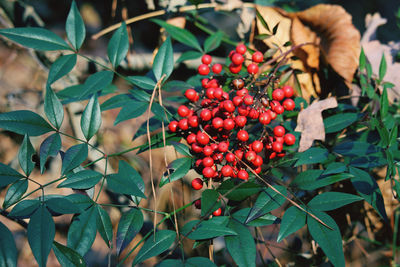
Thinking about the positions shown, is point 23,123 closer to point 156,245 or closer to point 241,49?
point 156,245

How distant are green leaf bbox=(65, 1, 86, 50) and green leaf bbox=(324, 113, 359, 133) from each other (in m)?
0.78

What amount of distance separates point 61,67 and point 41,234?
475mm

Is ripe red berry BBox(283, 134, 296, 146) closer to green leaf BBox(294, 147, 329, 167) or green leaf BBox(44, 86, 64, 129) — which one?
green leaf BBox(294, 147, 329, 167)

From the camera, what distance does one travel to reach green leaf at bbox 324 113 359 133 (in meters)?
0.98

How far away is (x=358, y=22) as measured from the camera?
1732mm

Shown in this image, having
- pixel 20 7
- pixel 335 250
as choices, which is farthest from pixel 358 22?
pixel 20 7

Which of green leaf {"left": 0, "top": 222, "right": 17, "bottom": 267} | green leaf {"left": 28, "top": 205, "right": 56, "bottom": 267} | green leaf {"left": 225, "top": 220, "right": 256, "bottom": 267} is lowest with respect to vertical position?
green leaf {"left": 225, "top": 220, "right": 256, "bottom": 267}

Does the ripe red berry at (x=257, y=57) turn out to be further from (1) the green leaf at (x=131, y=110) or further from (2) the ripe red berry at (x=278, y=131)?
(1) the green leaf at (x=131, y=110)

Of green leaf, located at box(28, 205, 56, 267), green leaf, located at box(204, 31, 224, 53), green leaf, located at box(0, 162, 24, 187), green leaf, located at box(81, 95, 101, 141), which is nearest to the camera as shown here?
green leaf, located at box(28, 205, 56, 267)

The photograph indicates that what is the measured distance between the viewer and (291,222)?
0.71 m

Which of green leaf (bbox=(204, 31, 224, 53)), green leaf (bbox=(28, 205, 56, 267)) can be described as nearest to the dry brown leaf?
green leaf (bbox=(204, 31, 224, 53))

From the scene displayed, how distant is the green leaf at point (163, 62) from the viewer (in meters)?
0.98

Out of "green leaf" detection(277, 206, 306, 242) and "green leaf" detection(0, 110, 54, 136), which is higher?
"green leaf" detection(0, 110, 54, 136)

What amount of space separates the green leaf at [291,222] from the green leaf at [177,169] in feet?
0.92
